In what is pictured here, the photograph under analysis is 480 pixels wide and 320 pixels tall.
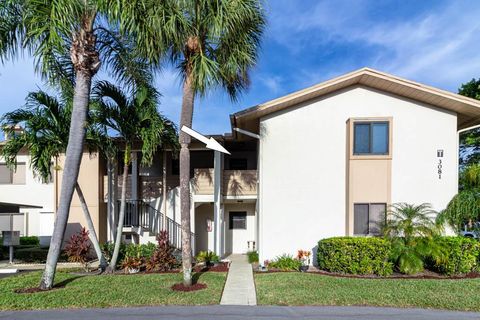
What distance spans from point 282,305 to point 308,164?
5882mm

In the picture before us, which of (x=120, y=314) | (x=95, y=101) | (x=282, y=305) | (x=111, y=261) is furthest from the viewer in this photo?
(x=111, y=261)

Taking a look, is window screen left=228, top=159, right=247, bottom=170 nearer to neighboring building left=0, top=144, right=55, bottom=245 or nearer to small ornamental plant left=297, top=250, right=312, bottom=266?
small ornamental plant left=297, top=250, right=312, bottom=266

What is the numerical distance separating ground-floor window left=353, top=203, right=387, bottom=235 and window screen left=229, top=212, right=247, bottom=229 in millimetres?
5646

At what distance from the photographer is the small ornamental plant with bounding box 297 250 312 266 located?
38.1 feet

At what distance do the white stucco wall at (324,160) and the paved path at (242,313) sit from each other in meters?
5.04

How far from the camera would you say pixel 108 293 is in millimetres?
7891

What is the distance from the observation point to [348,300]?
24.1ft

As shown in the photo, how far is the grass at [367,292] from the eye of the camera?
721 cm

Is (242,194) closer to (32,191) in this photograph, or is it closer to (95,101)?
(95,101)

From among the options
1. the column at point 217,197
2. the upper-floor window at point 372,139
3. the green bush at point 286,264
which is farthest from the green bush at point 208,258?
the upper-floor window at point 372,139

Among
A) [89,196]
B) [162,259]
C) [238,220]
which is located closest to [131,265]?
[162,259]

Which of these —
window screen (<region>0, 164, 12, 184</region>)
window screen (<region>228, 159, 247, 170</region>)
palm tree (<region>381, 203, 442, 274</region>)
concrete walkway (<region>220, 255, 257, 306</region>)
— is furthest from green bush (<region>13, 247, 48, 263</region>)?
palm tree (<region>381, 203, 442, 274</region>)

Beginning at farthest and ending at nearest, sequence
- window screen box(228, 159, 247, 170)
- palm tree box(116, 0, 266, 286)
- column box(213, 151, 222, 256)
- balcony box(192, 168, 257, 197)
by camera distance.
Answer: window screen box(228, 159, 247, 170)
balcony box(192, 168, 257, 197)
column box(213, 151, 222, 256)
palm tree box(116, 0, 266, 286)

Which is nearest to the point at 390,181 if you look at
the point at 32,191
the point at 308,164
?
the point at 308,164
